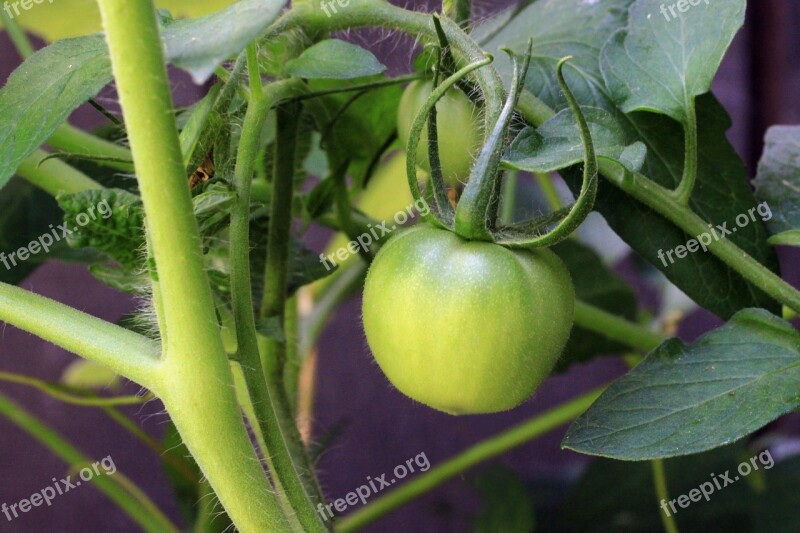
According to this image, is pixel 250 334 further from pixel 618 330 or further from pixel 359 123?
pixel 618 330

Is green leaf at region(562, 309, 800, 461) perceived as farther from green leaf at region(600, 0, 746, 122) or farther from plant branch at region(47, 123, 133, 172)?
plant branch at region(47, 123, 133, 172)

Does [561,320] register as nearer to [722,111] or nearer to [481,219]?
[481,219]

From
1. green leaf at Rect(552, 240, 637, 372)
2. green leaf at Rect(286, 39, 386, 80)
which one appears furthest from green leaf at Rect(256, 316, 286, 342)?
green leaf at Rect(552, 240, 637, 372)

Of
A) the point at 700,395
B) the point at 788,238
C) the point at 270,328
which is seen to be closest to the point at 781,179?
the point at 788,238

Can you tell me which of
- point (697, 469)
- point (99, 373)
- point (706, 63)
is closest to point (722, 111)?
point (706, 63)

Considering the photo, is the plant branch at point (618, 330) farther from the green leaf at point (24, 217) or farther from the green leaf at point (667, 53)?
the green leaf at point (24, 217)
